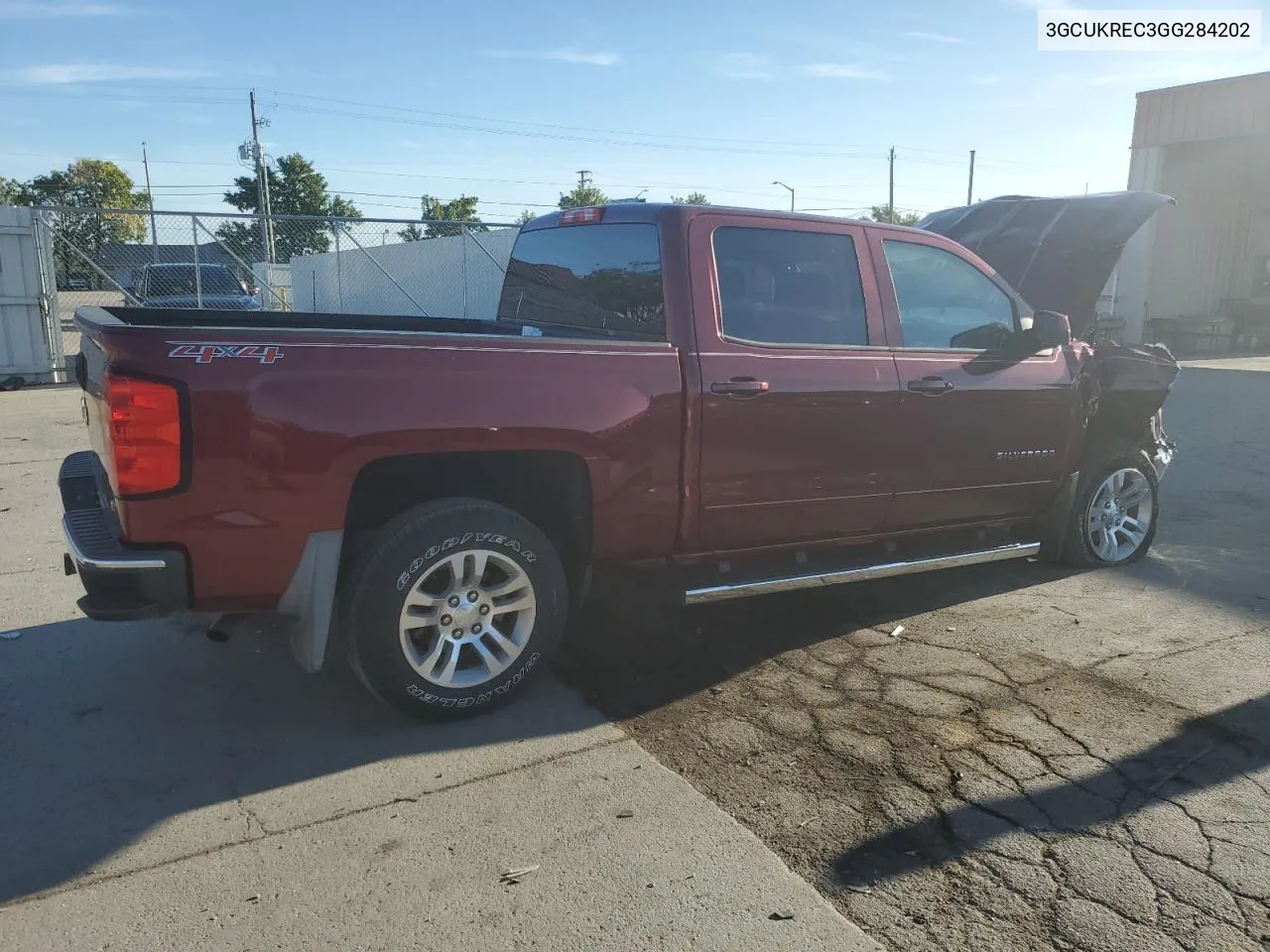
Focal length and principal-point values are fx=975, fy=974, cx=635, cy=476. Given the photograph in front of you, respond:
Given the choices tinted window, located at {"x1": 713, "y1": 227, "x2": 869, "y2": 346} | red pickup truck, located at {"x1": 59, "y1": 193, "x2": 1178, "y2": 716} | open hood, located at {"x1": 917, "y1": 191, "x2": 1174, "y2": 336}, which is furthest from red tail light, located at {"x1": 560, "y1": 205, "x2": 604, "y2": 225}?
open hood, located at {"x1": 917, "y1": 191, "x2": 1174, "y2": 336}

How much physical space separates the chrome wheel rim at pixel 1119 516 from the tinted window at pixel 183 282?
48.7 ft

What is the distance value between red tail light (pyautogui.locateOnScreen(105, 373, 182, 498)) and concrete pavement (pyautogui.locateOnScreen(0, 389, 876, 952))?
1059 mm

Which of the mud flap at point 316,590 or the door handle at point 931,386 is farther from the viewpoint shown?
the door handle at point 931,386

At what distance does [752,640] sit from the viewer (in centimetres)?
470

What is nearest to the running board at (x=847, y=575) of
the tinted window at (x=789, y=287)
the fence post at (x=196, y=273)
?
the tinted window at (x=789, y=287)

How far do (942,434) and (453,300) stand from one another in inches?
623

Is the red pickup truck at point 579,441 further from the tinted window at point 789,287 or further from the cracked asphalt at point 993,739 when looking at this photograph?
the cracked asphalt at point 993,739

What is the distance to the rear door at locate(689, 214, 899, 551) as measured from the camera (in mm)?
4180

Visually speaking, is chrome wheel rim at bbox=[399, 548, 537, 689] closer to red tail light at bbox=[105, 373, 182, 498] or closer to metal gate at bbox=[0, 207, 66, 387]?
red tail light at bbox=[105, 373, 182, 498]

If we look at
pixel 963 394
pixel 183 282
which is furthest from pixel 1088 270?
pixel 183 282

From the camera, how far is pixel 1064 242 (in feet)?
23.0

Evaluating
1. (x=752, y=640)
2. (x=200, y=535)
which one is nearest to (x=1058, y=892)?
(x=752, y=640)

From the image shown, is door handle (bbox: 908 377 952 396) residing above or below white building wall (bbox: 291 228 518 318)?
below

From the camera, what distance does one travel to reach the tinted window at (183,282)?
647 inches
